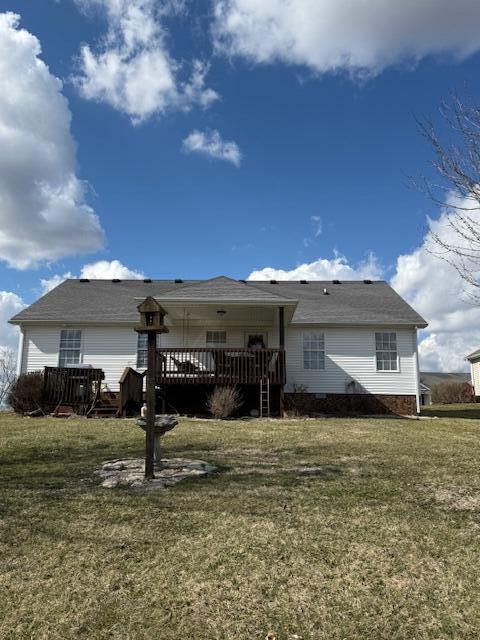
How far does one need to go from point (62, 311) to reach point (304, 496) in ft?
51.9

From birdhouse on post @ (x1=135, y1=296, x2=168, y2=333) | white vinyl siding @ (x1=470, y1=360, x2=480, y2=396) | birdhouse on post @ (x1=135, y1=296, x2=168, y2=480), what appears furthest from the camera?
white vinyl siding @ (x1=470, y1=360, x2=480, y2=396)

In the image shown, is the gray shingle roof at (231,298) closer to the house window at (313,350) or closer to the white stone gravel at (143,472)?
the house window at (313,350)

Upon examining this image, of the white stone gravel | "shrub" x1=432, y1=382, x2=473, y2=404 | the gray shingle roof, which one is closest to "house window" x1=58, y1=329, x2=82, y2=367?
the gray shingle roof

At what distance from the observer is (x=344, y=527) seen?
13.8 feet

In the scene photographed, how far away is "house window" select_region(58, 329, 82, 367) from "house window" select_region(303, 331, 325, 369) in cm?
863

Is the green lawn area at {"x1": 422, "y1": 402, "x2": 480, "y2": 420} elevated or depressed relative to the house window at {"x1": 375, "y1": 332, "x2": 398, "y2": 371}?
depressed

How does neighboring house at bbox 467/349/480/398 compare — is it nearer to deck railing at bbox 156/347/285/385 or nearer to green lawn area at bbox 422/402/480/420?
green lawn area at bbox 422/402/480/420

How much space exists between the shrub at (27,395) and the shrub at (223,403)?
5391 mm

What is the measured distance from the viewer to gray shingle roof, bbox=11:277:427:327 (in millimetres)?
16156

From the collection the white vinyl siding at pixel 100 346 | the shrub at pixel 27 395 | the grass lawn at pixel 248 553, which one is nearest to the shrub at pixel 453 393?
the white vinyl siding at pixel 100 346

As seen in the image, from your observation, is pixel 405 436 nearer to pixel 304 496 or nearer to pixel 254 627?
pixel 304 496

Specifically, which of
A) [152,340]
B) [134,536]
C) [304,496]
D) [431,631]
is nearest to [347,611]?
[431,631]

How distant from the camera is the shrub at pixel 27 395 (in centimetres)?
1498

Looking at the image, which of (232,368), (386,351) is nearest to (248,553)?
(232,368)
